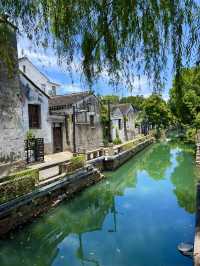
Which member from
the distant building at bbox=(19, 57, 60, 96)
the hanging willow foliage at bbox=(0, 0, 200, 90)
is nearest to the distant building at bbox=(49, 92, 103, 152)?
the distant building at bbox=(19, 57, 60, 96)

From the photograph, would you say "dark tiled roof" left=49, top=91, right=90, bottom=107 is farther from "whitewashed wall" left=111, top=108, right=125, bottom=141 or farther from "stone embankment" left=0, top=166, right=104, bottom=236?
"stone embankment" left=0, top=166, right=104, bottom=236

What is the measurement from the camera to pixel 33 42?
12.4 ft

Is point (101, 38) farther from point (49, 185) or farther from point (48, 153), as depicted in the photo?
point (48, 153)

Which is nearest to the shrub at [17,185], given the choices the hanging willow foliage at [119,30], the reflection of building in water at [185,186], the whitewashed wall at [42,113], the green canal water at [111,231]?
the green canal water at [111,231]

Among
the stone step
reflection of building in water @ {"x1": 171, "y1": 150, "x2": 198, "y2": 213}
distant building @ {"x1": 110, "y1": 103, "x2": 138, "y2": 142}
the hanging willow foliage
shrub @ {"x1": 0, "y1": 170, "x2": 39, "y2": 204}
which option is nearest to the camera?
the hanging willow foliage

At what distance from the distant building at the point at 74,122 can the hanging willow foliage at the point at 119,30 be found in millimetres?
14549

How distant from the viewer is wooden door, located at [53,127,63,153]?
1942 centimetres

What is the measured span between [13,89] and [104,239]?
689 cm

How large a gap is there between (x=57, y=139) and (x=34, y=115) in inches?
132

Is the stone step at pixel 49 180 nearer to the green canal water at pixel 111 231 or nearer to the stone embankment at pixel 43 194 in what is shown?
the stone embankment at pixel 43 194

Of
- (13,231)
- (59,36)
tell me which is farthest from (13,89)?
(59,36)

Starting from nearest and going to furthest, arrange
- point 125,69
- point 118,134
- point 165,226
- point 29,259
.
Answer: point 125,69 < point 29,259 < point 165,226 < point 118,134

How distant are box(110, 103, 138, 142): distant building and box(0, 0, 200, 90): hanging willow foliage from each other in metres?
26.3

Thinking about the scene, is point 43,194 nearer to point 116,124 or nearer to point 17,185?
point 17,185
